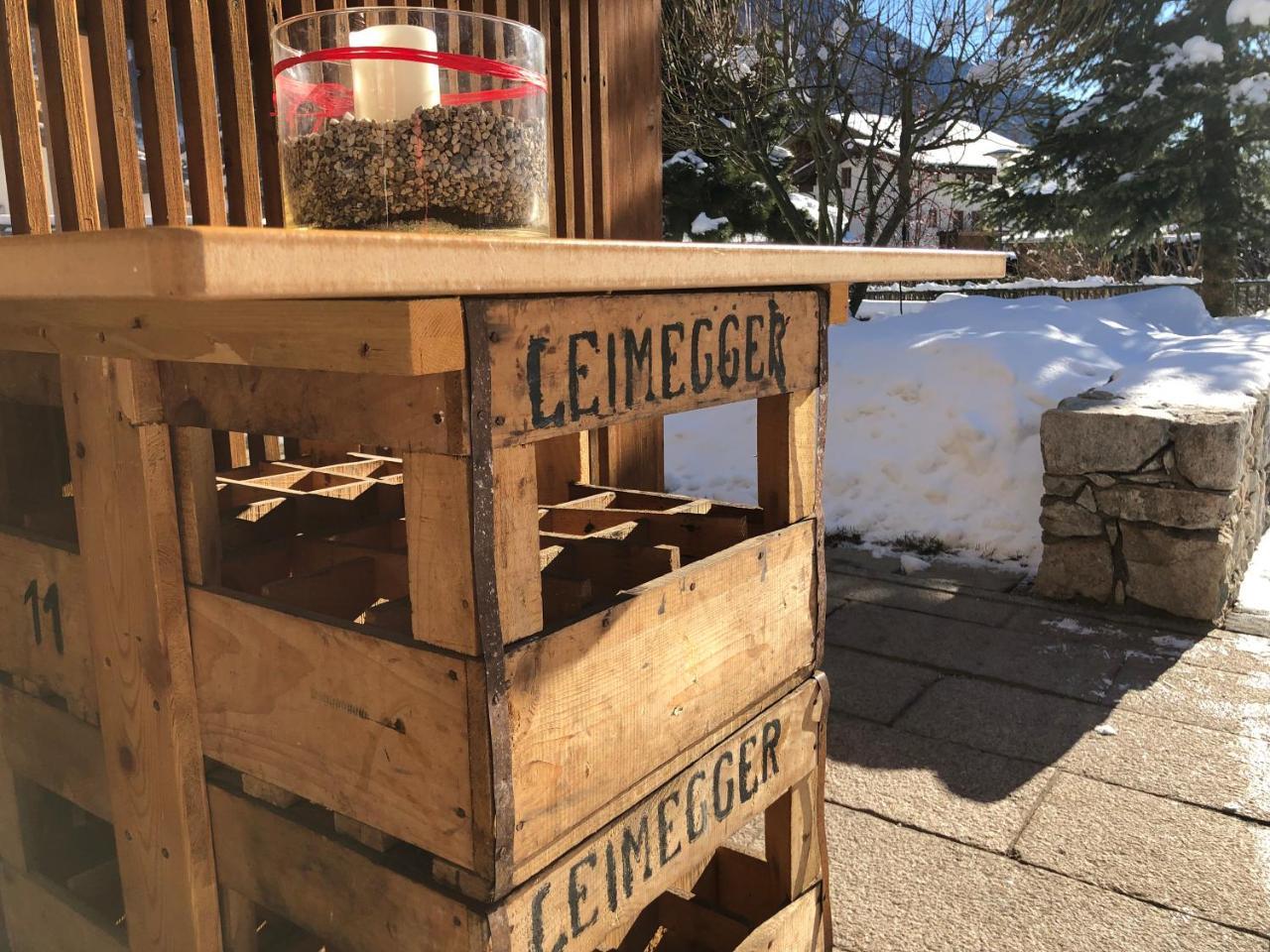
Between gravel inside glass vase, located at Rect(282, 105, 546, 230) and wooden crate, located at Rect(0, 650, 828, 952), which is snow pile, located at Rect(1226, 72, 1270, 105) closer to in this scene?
wooden crate, located at Rect(0, 650, 828, 952)

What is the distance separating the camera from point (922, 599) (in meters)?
4.42

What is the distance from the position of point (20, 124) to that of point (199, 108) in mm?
363

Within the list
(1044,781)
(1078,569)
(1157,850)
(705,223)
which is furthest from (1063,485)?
(705,223)

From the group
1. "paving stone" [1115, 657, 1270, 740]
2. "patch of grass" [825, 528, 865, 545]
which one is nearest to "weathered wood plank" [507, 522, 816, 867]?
"paving stone" [1115, 657, 1270, 740]

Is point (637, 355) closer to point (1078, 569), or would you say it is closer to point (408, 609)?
point (408, 609)

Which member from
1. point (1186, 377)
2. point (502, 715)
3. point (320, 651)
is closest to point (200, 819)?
point (320, 651)

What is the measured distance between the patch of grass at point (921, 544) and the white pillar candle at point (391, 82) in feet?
14.1

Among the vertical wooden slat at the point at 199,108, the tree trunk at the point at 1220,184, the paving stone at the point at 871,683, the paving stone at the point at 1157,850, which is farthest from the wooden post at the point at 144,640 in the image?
the tree trunk at the point at 1220,184

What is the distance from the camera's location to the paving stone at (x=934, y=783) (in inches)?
104

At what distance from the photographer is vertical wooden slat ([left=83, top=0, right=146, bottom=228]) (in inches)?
78.5

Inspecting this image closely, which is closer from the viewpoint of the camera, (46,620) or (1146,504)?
(46,620)

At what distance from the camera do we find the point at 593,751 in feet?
4.10

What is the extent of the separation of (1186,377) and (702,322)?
428 cm

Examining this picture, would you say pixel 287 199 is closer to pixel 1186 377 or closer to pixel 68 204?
pixel 68 204
